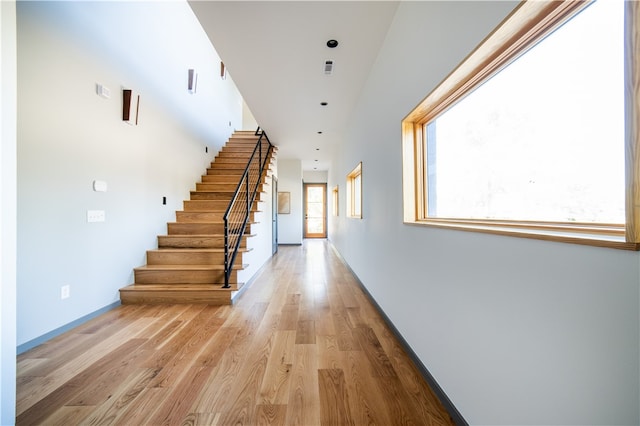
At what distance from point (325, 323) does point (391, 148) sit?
1.79 metres

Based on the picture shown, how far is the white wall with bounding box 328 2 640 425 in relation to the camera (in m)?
0.64

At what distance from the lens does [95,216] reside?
9.12 ft

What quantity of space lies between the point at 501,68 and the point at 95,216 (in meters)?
3.64

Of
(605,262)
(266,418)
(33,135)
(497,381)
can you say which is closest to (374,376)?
(266,418)

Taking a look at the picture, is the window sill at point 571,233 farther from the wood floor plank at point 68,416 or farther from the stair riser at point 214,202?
the stair riser at point 214,202

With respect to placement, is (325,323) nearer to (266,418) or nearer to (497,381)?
(266,418)

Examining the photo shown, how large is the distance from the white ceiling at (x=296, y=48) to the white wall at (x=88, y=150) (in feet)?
4.26

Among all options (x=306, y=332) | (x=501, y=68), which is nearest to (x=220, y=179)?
(x=306, y=332)

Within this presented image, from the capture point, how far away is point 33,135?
2191mm

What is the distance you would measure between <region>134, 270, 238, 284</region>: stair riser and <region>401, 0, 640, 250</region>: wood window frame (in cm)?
253

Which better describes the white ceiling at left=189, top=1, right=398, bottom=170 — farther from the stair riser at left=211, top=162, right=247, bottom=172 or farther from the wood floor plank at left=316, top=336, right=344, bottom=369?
the wood floor plank at left=316, top=336, right=344, bottom=369

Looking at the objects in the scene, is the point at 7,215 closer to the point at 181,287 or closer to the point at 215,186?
the point at 181,287

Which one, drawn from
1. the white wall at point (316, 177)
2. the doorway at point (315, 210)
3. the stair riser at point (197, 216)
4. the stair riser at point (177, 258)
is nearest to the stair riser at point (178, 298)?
the stair riser at point (177, 258)

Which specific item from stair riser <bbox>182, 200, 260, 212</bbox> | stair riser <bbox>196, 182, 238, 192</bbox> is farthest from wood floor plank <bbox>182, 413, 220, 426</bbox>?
stair riser <bbox>196, 182, 238, 192</bbox>
